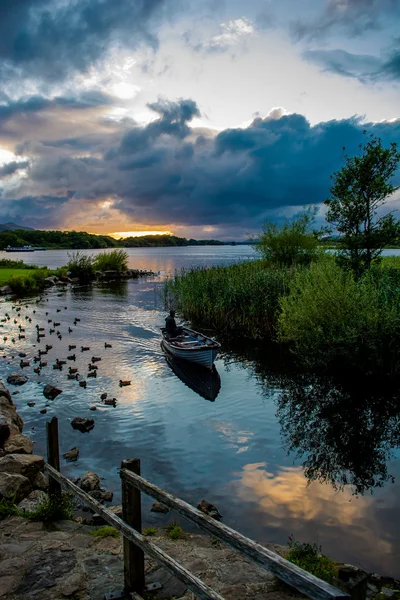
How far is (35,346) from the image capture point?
25875mm

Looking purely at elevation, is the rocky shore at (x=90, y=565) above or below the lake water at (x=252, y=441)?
above

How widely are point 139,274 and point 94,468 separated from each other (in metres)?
72.6

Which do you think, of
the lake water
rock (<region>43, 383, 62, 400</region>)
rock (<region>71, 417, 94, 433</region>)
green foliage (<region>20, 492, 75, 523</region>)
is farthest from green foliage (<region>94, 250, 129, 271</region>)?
green foliage (<region>20, 492, 75, 523</region>)

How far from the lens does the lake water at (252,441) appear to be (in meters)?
9.99

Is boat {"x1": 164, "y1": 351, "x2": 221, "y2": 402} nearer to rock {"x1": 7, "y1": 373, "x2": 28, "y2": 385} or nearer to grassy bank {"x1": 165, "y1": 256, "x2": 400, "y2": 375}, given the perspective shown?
grassy bank {"x1": 165, "y1": 256, "x2": 400, "y2": 375}

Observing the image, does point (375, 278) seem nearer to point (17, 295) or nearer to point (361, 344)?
point (361, 344)

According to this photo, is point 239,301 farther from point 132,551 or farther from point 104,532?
point 132,551

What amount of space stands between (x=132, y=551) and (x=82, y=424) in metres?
9.39

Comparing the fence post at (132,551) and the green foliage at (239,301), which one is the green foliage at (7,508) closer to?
the fence post at (132,551)

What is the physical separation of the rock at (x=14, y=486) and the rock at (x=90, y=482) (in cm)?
154

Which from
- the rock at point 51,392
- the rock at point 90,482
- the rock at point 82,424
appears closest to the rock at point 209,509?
the rock at point 90,482

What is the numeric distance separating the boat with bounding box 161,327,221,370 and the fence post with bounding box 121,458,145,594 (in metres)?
14.4

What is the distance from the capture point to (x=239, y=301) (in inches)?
1179

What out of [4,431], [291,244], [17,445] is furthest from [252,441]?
[291,244]
